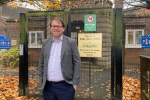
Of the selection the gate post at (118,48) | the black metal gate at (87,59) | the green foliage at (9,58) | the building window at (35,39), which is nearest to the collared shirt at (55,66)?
the black metal gate at (87,59)

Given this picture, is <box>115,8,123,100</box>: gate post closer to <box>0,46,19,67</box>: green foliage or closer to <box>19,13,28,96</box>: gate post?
<box>19,13,28,96</box>: gate post

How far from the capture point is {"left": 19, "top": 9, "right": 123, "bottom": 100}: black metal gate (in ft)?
16.8

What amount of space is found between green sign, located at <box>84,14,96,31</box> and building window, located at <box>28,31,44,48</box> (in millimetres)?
1240

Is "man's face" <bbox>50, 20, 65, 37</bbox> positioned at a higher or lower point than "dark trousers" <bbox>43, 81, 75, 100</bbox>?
higher

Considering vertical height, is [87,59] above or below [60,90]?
above

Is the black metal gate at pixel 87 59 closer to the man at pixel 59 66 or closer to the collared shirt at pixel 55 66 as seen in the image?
the man at pixel 59 66

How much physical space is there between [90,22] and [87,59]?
933 mm

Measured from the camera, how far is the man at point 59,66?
3111 mm

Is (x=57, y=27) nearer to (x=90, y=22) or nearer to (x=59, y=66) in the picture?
(x=59, y=66)

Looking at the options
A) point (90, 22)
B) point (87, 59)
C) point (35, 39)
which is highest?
point (90, 22)

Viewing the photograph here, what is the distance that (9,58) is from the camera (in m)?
14.0

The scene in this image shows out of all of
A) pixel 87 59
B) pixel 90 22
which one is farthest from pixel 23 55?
pixel 90 22

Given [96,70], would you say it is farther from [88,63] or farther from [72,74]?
[72,74]

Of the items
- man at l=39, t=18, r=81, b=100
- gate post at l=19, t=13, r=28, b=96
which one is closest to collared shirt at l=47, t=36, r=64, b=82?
man at l=39, t=18, r=81, b=100
